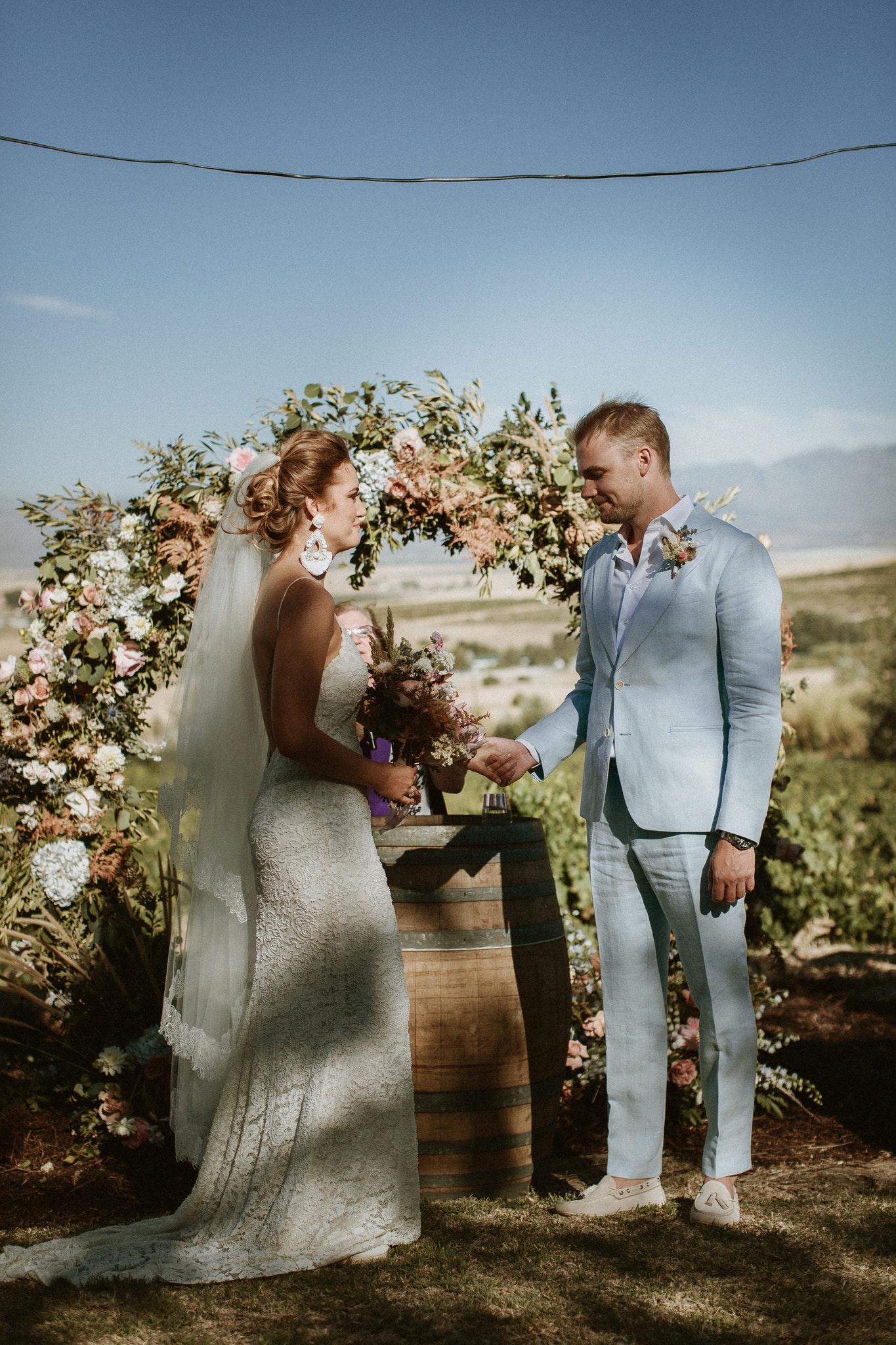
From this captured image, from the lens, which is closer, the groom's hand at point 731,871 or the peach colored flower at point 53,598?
the groom's hand at point 731,871

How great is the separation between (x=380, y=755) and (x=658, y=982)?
5.41 ft

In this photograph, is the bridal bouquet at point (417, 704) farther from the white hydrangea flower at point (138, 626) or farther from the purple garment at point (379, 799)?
the white hydrangea flower at point (138, 626)

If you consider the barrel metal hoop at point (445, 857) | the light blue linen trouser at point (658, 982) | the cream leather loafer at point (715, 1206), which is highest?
the barrel metal hoop at point (445, 857)

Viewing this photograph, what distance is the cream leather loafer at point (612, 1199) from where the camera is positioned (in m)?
3.02

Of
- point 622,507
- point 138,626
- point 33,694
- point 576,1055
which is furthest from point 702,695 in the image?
point 33,694

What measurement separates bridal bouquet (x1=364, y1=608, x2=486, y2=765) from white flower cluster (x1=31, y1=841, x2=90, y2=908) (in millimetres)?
2067

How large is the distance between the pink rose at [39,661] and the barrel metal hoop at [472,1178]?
267cm

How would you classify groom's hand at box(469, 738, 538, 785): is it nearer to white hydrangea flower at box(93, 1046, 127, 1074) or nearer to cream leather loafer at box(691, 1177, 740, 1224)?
cream leather loafer at box(691, 1177, 740, 1224)

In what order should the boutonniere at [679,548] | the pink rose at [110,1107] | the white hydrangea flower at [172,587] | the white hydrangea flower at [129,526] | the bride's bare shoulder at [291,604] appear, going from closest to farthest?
the bride's bare shoulder at [291,604] < the boutonniere at [679,548] < the pink rose at [110,1107] < the white hydrangea flower at [172,587] < the white hydrangea flower at [129,526]

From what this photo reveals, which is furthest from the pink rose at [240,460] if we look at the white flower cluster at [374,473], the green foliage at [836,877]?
the green foliage at [836,877]

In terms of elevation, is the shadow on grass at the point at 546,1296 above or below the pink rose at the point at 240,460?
below

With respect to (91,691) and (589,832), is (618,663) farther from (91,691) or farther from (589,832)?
(91,691)

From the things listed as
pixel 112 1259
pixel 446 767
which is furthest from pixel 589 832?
pixel 112 1259

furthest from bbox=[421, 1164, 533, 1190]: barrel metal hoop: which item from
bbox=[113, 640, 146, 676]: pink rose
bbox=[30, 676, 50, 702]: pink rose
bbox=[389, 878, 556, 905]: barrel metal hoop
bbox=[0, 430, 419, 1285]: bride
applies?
bbox=[30, 676, 50, 702]: pink rose
